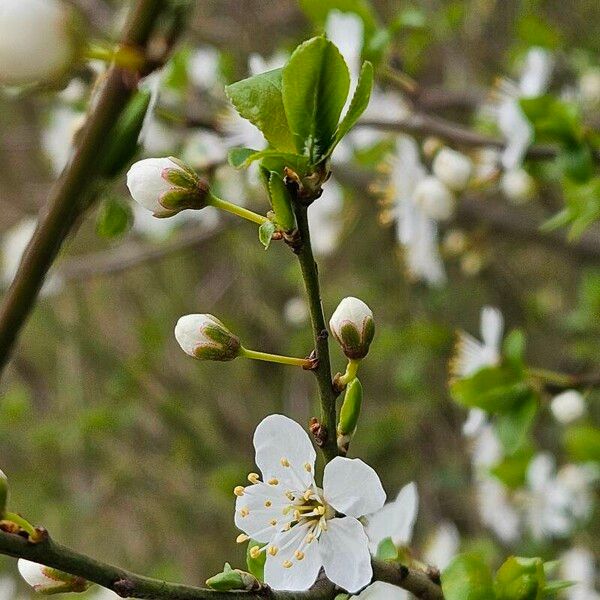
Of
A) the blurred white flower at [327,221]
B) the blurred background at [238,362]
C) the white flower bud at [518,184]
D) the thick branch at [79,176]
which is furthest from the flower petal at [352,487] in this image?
the blurred background at [238,362]

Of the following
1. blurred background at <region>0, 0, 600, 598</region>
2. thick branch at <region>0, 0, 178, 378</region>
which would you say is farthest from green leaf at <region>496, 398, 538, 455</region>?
blurred background at <region>0, 0, 600, 598</region>

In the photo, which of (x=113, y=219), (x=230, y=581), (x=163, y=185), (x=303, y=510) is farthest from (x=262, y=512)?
(x=113, y=219)

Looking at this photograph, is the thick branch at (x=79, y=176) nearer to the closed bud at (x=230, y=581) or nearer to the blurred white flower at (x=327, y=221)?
the closed bud at (x=230, y=581)

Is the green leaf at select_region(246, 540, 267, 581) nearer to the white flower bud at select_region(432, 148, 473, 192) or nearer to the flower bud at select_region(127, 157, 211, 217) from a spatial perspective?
the flower bud at select_region(127, 157, 211, 217)

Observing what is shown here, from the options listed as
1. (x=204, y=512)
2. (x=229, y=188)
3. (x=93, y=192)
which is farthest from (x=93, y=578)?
(x=204, y=512)

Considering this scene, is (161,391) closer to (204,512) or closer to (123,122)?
(204,512)

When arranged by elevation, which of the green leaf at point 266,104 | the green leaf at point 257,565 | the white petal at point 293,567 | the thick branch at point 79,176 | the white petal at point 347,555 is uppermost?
the thick branch at point 79,176

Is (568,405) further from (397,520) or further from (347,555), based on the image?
(347,555)

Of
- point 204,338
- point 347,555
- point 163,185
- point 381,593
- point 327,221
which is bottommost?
point 327,221
